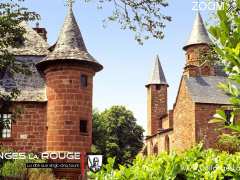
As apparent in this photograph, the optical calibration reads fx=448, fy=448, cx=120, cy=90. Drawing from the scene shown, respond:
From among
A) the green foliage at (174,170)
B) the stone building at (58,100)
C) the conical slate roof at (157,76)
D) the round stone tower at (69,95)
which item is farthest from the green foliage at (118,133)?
the green foliage at (174,170)

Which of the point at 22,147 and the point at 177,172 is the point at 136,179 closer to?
the point at 177,172

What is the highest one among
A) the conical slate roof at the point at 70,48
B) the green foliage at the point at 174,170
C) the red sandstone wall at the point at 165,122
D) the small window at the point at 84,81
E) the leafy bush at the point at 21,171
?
the conical slate roof at the point at 70,48

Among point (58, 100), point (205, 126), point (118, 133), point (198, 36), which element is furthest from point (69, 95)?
point (118, 133)

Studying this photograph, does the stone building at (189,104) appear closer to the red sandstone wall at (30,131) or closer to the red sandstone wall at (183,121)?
the red sandstone wall at (183,121)

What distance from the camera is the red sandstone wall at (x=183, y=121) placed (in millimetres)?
36625

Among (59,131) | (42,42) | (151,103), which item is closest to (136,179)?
(59,131)

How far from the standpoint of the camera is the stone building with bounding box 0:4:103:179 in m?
24.6

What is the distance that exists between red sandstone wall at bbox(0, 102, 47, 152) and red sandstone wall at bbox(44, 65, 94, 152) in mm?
966

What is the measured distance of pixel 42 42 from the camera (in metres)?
30.0

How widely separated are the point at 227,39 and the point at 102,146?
49863mm

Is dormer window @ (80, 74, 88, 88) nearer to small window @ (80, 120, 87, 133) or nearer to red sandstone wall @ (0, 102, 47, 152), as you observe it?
small window @ (80, 120, 87, 133)

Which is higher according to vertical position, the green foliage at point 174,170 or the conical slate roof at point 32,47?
the conical slate roof at point 32,47

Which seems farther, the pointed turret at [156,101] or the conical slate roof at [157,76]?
the conical slate roof at [157,76]

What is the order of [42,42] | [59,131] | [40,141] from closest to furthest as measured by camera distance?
1. [59,131]
2. [40,141]
3. [42,42]
